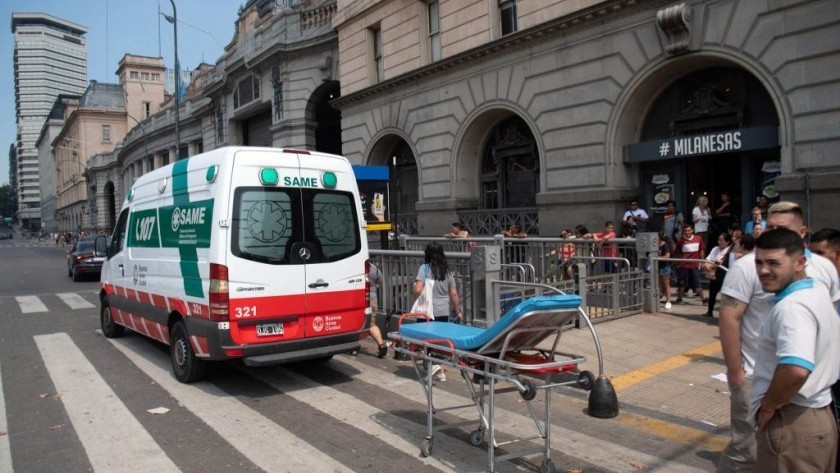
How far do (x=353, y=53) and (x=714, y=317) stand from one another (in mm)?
19230

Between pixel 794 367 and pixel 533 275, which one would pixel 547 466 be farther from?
pixel 533 275

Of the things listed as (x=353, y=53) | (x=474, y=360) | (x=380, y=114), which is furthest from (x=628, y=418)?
(x=353, y=53)

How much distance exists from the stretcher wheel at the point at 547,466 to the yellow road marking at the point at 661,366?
9.23ft

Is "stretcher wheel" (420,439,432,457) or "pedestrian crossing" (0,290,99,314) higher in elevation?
"pedestrian crossing" (0,290,99,314)

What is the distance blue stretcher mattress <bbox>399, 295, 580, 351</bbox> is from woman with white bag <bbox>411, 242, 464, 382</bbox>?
7.33 ft

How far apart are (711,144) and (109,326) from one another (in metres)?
13.1

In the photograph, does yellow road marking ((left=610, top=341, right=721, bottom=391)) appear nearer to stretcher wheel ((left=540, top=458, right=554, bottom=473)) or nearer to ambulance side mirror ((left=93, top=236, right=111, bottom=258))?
stretcher wheel ((left=540, top=458, right=554, bottom=473))

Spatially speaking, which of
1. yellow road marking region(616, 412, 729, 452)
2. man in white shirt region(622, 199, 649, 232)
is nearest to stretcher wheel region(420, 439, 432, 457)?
yellow road marking region(616, 412, 729, 452)

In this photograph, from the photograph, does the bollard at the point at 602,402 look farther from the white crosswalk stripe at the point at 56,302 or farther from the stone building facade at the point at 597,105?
the white crosswalk stripe at the point at 56,302

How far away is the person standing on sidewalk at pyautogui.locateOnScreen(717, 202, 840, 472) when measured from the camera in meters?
3.66

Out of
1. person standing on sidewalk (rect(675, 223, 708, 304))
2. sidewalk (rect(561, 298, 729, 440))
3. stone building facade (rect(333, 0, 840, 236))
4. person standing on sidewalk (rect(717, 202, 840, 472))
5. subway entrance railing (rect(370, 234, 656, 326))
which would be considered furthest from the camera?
stone building facade (rect(333, 0, 840, 236))

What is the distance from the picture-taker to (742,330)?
12.8 ft

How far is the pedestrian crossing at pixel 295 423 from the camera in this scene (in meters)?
5.19

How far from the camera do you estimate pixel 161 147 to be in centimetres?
5597
